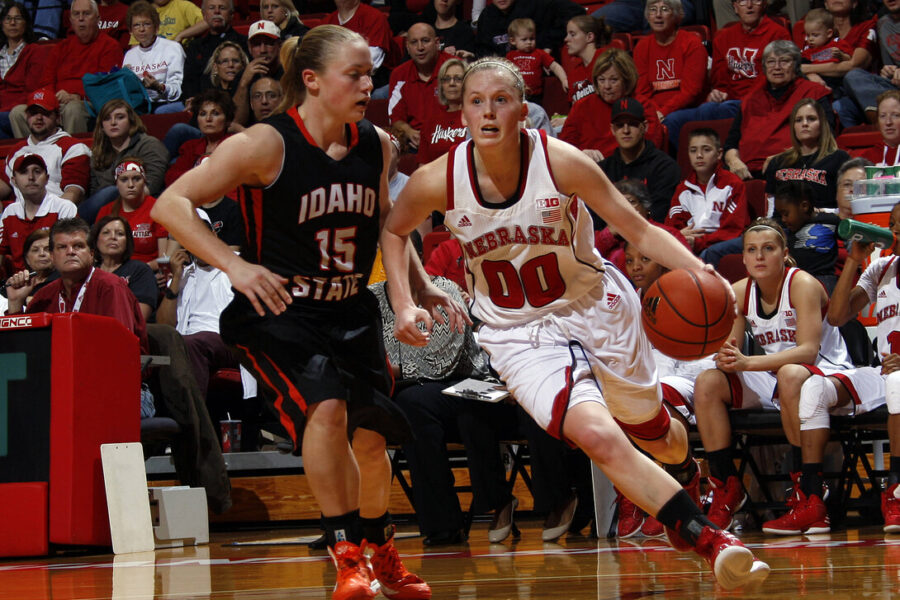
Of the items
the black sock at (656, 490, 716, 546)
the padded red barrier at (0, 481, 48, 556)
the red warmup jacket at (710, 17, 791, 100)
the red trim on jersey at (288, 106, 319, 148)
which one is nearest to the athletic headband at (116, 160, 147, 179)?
the padded red barrier at (0, 481, 48, 556)

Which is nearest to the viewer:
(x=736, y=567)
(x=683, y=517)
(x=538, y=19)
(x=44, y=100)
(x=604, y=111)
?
(x=736, y=567)

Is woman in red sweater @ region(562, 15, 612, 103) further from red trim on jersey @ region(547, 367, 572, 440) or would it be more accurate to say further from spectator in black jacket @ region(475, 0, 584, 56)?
red trim on jersey @ region(547, 367, 572, 440)

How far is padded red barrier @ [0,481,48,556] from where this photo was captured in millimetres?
5230

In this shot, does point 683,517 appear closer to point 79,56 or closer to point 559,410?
point 559,410

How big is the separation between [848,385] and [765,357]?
0.41 metres

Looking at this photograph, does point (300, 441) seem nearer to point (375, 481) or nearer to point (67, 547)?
point (375, 481)

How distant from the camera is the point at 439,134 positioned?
8609 mm

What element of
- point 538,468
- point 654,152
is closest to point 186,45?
point 654,152

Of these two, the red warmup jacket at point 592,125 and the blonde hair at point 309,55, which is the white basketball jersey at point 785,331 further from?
the blonde hair at point 309,55

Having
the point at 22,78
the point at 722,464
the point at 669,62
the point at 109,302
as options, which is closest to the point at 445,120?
the point at 669,62

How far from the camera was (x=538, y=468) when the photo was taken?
5.30 metres

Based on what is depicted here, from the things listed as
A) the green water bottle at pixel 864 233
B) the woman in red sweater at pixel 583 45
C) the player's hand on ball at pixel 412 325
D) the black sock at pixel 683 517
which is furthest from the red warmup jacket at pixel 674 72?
the black sock at pixel 683 517

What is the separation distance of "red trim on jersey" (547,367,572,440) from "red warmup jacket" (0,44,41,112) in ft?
31.9

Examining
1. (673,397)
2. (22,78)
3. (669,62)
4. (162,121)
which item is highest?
(22,78)
